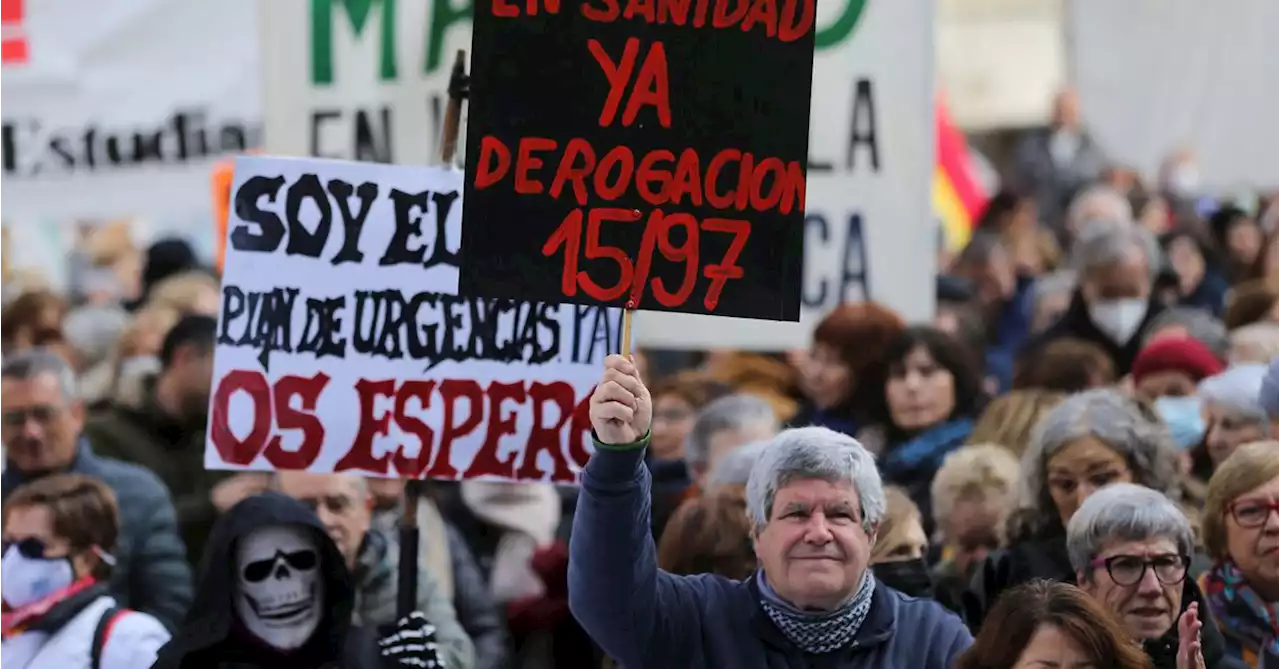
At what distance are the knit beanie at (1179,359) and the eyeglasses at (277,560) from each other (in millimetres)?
3068

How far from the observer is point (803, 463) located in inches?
198

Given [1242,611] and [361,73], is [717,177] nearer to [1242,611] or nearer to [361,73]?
[1242,611]

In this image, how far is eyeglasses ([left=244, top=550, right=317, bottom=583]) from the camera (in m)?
5.72

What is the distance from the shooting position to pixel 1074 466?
5.90 meters

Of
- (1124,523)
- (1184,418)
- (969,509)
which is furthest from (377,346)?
(1184,418)

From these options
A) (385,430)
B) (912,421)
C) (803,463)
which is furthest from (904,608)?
(912,421)

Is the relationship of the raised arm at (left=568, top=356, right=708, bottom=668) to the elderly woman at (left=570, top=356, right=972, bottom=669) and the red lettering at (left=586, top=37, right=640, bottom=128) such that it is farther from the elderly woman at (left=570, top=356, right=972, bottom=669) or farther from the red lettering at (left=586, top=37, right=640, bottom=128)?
the red lettering at (left=586, top=37, right=640, bottom=128)

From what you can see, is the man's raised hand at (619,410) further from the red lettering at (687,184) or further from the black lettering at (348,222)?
the black lettering at (348,222)

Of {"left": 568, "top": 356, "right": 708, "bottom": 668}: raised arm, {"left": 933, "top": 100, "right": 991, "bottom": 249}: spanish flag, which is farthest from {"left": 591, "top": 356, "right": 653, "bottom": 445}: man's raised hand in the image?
{"left": 933, "top": 100, "right": 991, "bottom": 249}: spanish flag

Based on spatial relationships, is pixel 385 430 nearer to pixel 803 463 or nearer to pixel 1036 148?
pixel 803 463

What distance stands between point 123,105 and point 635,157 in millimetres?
5930

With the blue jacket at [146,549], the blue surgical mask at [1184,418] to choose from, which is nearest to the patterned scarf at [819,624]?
the blue surgical mask at [1184,418]

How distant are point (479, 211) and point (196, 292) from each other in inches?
182

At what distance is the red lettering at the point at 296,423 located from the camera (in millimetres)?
6074
